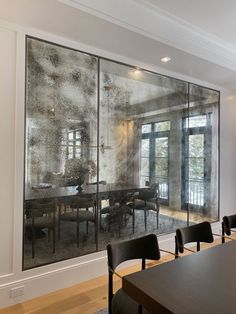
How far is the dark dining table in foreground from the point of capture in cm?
102

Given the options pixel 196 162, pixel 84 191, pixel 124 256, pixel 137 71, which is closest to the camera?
pixel 124 256

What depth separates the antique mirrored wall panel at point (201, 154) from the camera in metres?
4.11

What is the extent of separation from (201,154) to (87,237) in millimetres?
2435

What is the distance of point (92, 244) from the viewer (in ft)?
9.91

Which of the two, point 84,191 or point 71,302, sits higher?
point 84,191

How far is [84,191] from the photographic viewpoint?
9.70 feet

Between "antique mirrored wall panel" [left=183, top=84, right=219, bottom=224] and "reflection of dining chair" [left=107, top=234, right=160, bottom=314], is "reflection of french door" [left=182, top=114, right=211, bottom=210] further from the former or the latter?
"reflection of dining chair" [left=107, top=234, right=160, bottom=314]

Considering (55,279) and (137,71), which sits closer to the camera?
(55,279)

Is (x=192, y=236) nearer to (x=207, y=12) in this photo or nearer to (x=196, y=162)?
(x=196, y=162)

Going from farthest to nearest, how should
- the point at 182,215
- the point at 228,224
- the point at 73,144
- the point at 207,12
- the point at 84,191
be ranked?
the point at 182,215, the point at 84,191, the point at 73,144, the point at 207,12, the point at 228,224

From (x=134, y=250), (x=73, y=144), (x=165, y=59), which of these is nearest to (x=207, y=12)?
(x=165, y=59)

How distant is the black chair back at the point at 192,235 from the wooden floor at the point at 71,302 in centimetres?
100

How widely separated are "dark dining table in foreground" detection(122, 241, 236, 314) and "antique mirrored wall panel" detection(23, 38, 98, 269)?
5.27ft

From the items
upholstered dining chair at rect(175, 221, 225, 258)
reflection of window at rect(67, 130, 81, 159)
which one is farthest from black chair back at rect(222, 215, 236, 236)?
reflection of window at rect(67, 130, 81, 159)
